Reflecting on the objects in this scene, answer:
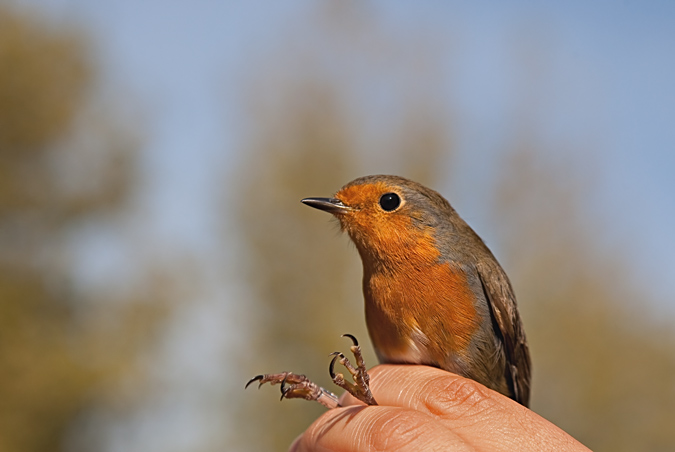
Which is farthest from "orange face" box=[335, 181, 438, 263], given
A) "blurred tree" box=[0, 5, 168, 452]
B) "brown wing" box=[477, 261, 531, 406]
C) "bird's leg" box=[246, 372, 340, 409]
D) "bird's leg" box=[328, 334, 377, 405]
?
"blurred tree" box=[0, 5, 168, 452]

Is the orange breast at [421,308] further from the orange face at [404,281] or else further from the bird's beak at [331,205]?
the bird's beak at [331,205]

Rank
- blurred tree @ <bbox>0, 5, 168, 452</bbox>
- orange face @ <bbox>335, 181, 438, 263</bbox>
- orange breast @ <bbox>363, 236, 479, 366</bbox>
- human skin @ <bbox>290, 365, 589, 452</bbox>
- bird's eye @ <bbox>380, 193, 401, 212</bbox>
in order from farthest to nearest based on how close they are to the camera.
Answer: blurred tree @ <bbox>0, 5, 168, 452</bbox> → bird's eye @ <bbox>380, 193, 401, 212</bbox> → orange face @ <bbox>335, 181, 438, 263</bbox> → orange breast @ <bbox>363, 236, 479, 366</bbox> → human skin @ <bbox>290, 365, 589, 452</bbox>

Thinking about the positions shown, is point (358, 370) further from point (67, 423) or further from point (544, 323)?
point (544, 323)

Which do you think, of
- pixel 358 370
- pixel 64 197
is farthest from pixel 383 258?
pixel 64 197

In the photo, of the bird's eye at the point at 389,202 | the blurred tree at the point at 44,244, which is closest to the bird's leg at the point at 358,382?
the bird's eye at the point at 389,202

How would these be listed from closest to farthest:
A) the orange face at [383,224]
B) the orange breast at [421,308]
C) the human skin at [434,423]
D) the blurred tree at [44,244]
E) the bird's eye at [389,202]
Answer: the human skin at [434,423] → the orange breast at [421,308] → the orange face at [383,224] → the bird's eye at [389,202] → the blurred tree at [44,244]

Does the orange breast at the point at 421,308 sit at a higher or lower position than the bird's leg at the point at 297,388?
higher

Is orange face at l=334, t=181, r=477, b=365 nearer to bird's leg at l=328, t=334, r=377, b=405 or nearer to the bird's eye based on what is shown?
the bird's eye

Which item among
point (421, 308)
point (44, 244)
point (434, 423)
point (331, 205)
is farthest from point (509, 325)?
point (44, 244)

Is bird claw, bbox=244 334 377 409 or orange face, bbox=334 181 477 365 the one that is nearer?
bird claw, bbox=244 334 377 409
